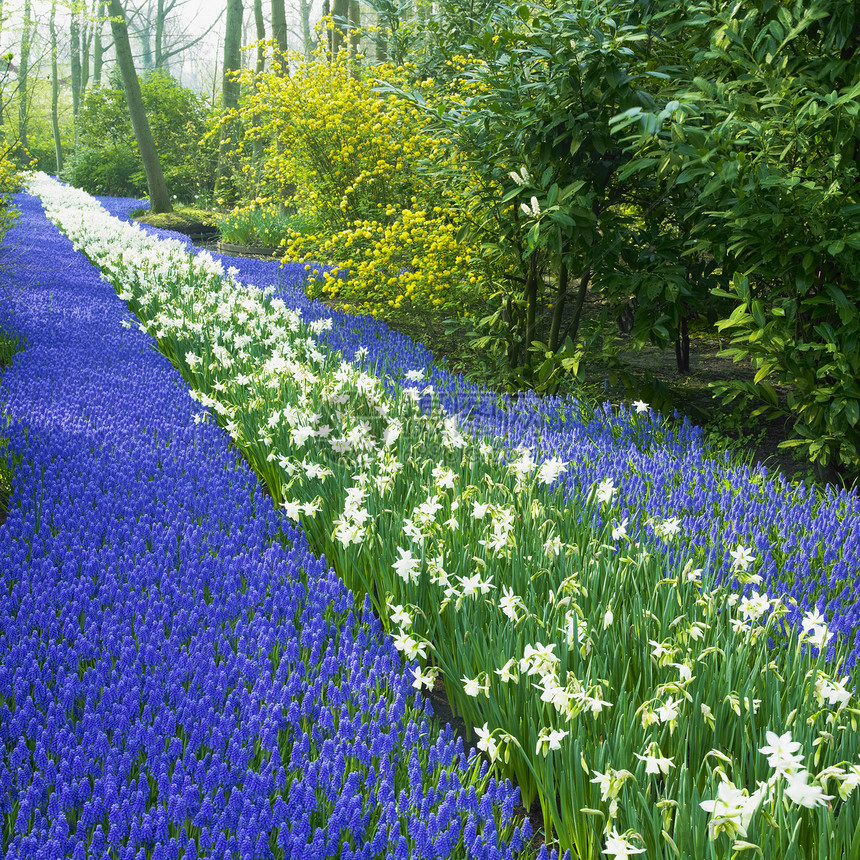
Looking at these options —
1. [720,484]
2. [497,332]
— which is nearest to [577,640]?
[720,484]

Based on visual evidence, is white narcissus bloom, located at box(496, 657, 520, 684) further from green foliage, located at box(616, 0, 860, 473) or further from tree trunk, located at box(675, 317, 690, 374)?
tree trunk, located at box(675, 317, 690, 374)

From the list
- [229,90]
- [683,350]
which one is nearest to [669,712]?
[683,350]

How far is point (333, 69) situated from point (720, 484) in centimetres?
683

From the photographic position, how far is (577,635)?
1.85m

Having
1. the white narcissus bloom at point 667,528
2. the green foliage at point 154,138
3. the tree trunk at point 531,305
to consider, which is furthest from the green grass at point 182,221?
the white narcissus bloom at point 667,528

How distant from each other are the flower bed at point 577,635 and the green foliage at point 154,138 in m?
20.8

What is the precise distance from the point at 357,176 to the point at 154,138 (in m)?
19.5

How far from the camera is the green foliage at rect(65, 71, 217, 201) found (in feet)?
73.8

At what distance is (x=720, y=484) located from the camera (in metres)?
3.36

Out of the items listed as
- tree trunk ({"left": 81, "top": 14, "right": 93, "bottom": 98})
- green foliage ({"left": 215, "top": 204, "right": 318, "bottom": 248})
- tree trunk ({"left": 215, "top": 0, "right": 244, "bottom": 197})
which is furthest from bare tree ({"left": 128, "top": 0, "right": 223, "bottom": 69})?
green foliage ({"left": 215, "top": 204, "right": 318, "bottom": 248})

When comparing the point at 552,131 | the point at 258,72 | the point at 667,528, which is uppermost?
the point at 258,72

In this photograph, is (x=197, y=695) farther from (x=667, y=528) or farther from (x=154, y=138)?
(x=154, y=138)

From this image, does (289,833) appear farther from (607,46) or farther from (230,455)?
(607,46)

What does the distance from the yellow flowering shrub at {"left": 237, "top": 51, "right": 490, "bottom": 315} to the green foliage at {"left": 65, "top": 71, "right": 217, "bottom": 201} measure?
Result: 50.5ft
